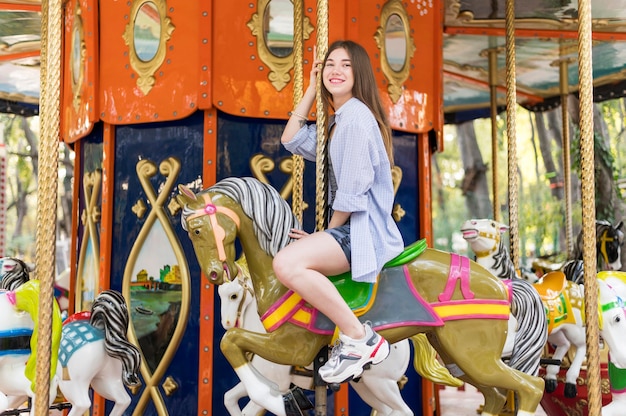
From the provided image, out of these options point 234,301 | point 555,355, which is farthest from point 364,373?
point 555,355

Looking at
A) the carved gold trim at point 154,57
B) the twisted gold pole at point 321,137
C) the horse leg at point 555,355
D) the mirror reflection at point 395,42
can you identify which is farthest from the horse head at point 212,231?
the horse leg at point 555,355

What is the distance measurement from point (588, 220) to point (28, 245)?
20.2m

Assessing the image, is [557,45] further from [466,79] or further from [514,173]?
[514,173]

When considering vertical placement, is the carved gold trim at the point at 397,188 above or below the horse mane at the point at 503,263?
above

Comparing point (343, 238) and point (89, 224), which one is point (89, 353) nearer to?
point (89, 224)

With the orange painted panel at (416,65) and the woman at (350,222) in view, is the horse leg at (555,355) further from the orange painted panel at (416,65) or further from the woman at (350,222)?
the woman at (350,222)

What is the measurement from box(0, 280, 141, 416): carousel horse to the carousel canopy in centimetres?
312

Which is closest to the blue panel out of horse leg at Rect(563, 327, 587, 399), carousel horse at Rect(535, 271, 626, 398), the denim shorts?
the denim shorts

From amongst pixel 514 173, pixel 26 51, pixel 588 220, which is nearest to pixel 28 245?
pixel 26 51

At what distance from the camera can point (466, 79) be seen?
30.1ft

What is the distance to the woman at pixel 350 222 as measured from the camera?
2.81 m

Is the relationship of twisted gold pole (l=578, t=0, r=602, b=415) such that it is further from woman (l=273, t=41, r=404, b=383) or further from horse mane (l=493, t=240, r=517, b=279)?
horse mane (l=493, t=240, r=517, b=279)

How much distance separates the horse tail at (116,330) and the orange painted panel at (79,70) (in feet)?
5.01

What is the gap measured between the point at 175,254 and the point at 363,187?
2.29 meters
